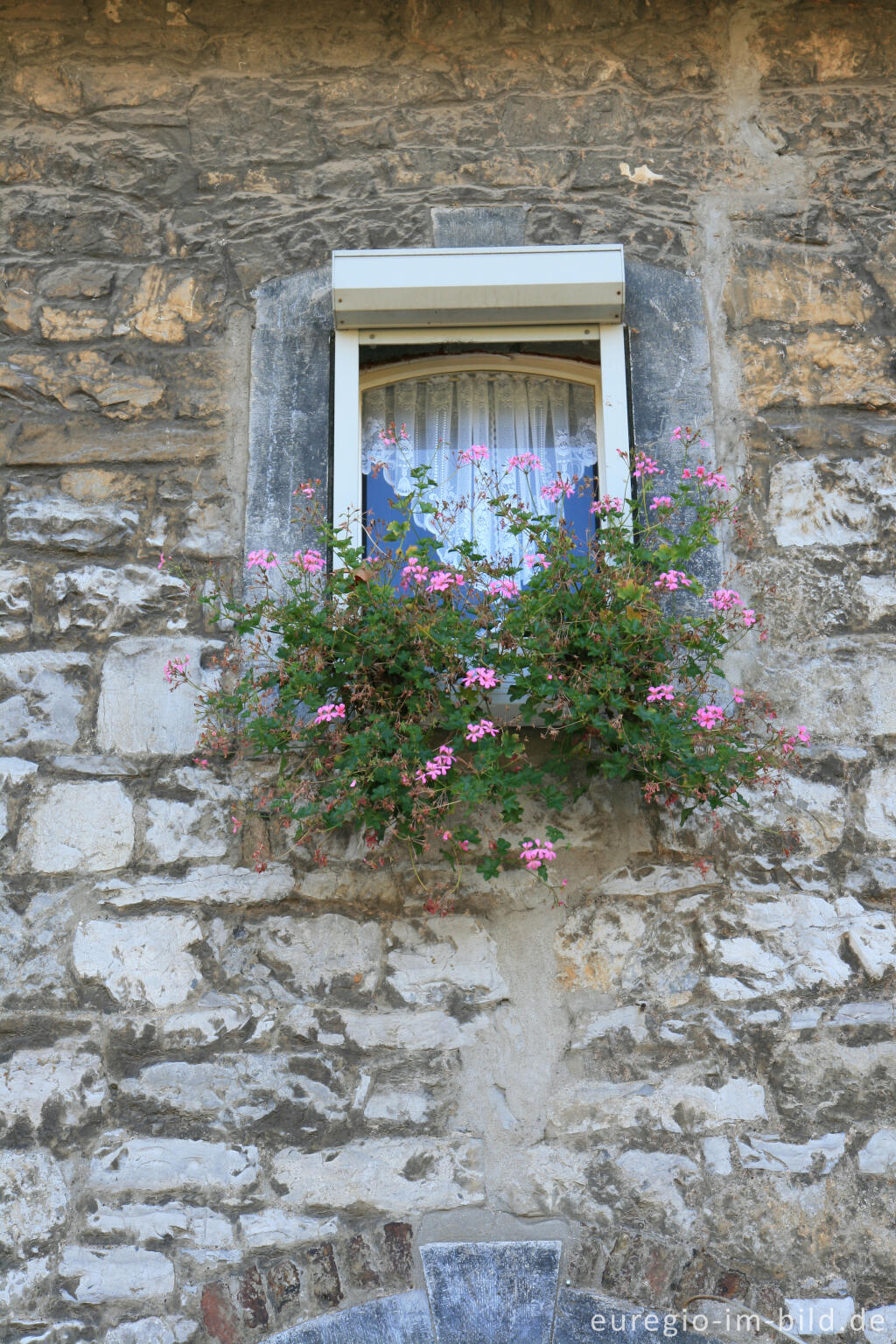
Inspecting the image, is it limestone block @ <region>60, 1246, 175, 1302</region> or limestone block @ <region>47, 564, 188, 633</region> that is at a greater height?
limestone block @ <region>47, 564, 188, 633</region>

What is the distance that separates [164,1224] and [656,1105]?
1.08 m

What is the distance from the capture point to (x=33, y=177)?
344 centimetres

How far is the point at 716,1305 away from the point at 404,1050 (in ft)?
2.70

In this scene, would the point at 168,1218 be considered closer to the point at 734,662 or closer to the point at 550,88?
the point at 734,662

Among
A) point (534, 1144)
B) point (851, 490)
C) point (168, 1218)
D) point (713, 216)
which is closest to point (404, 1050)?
point (534, 1144)

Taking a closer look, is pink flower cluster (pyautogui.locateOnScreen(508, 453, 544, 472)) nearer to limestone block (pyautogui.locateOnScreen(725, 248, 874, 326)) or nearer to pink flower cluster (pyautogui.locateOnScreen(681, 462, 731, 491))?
pink flower cluster (pyautogui.locateOnScreen(681, 462, 731, 491))

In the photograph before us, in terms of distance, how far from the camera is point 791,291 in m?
3.33

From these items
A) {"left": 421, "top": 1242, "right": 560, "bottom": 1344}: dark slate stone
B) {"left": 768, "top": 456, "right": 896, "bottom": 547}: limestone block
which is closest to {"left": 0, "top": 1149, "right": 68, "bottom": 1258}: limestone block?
{"left": 421, "top": 1242, "right": 560, "bottom": 1344}: dark slate stone

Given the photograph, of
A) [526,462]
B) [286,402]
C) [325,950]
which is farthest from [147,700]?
[526,462]

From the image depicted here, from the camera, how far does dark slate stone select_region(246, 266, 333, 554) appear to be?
10.4ft

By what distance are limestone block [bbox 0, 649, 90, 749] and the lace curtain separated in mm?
909

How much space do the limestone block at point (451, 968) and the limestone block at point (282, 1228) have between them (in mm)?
496

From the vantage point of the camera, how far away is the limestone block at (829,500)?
3.15 meters

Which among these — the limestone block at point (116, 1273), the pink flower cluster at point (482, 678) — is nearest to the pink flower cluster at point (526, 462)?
the pink flower cluster at point (482, 678)
